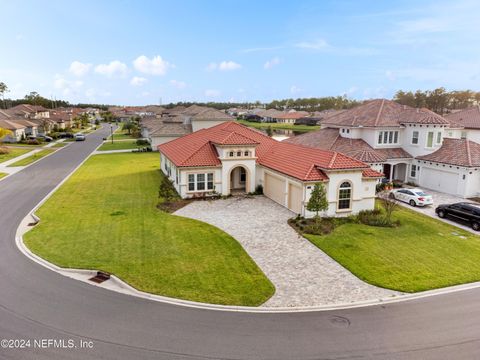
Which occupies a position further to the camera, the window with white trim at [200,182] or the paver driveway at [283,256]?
the window with white trim at [200,182]

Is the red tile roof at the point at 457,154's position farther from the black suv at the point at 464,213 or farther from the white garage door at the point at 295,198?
the white garage door at the point at 295,198

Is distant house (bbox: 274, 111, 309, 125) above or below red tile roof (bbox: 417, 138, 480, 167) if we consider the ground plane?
above

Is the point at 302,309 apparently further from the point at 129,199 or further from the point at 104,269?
the point at 129,199

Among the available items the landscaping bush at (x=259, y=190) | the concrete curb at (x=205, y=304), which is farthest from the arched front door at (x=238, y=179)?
the concrete curb at (x=205, y=304)

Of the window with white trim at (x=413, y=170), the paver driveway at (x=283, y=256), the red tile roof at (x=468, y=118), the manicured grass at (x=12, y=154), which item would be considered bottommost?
the paver driveway at (x=283, y=256)

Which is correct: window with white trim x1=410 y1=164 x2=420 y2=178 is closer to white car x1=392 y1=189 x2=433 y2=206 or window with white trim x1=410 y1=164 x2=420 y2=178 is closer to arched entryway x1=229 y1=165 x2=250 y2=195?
white car x1=392 y1=189 x2=433 y2=206

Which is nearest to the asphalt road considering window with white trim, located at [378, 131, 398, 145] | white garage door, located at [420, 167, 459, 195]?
white garage door, located at [420, 167, 459, 195]
